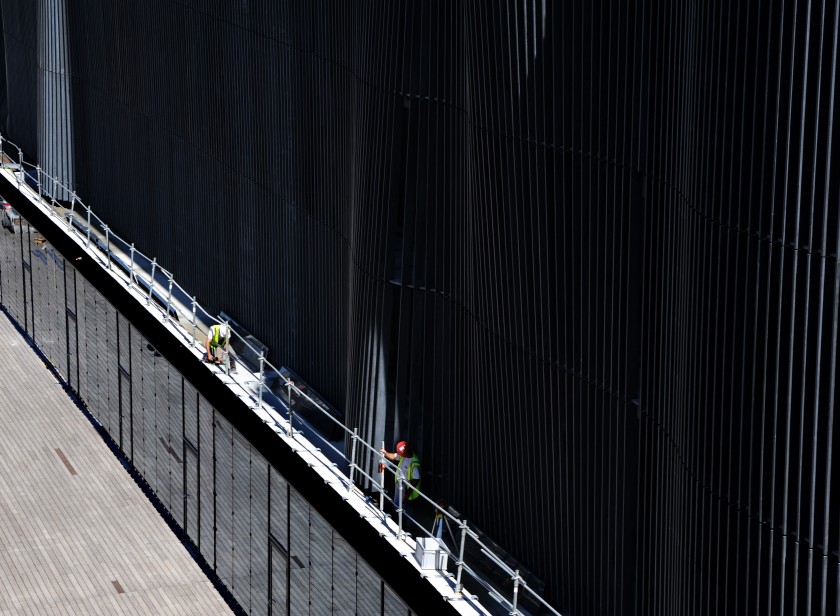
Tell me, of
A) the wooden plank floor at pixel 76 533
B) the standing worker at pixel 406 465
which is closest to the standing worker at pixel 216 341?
the wooden plank floor at pixel 76 533

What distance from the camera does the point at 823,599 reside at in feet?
31.2

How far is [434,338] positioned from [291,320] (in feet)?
15.4

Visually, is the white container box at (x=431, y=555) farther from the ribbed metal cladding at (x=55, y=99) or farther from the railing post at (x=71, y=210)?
the ribbed metal cladding at (x=55, y=99)

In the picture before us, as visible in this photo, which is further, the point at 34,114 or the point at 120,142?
the point at 34,114

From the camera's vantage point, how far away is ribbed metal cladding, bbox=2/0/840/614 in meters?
9.68

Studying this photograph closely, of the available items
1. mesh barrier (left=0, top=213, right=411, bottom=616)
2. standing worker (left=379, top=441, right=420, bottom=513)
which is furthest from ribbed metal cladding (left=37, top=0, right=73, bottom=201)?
standing worker (left=379, top=441, right=420, bottom=513)

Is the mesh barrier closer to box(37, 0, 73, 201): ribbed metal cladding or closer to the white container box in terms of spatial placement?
the white container box

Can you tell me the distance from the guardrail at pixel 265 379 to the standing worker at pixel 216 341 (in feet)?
0.57

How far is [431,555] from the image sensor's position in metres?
14.0

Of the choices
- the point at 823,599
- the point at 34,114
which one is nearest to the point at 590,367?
the point at 823,599

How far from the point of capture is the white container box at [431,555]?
1402cm

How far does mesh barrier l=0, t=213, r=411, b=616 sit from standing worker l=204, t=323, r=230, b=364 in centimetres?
55

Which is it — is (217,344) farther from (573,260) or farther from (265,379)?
(573,260)

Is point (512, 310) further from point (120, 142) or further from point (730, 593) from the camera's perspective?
point (120, 142)
